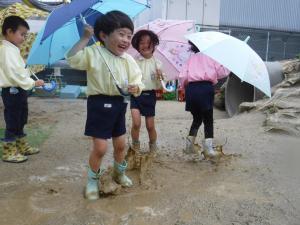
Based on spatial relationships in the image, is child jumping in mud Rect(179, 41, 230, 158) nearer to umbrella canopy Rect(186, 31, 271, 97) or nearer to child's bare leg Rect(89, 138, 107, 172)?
umbrella canopy Rect(186, 31, 271, 97)

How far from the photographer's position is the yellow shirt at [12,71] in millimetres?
3896

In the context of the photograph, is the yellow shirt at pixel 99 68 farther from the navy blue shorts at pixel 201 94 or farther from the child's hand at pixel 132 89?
the navy blue shorts at pixel 201 94

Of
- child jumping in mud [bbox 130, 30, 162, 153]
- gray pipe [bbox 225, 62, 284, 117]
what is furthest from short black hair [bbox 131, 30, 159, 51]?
gray pipe [bbox 225, 62, 284, 117]

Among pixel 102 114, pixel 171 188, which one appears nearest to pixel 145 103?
pixel 171 188

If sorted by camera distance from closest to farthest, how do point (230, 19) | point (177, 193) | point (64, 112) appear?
point (177, 193) → point (64, 112) → point (230, 19)

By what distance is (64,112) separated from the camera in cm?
721

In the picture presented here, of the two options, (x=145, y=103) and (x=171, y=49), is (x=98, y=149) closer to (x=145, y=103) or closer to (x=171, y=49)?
(x=145, y=103)

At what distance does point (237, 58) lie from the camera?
354 centimetres

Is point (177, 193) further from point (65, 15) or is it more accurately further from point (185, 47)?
point (185, 47)

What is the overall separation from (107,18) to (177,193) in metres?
1.45

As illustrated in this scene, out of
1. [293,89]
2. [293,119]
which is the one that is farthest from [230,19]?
[293,119]

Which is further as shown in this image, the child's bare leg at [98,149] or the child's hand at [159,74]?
the child's hand at [159,74]

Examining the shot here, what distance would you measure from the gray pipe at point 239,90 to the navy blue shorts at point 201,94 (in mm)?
3554

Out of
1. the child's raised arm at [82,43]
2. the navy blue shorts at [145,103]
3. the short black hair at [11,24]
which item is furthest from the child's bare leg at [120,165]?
the short black hair at [11,24]
